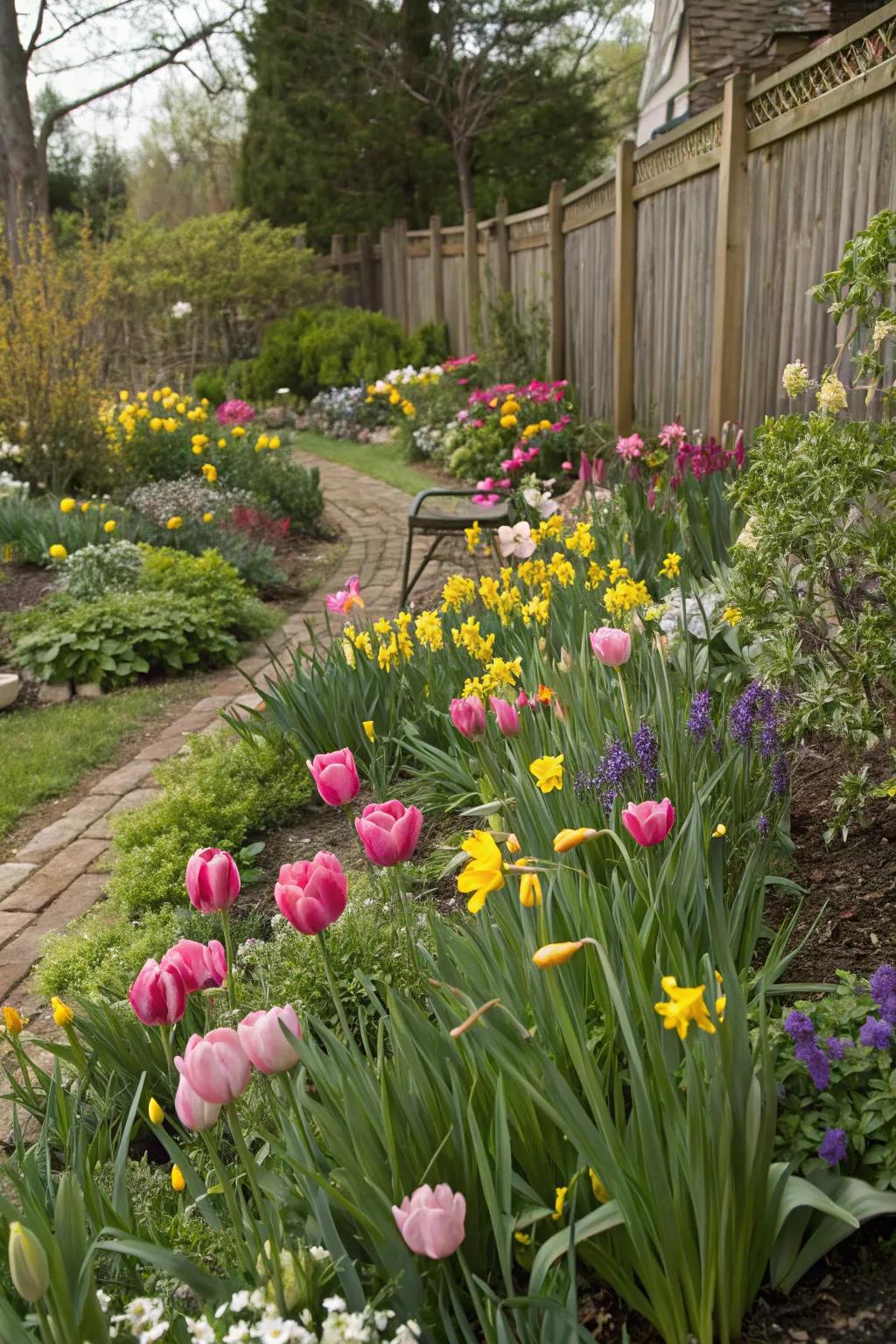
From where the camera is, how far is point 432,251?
635 inches

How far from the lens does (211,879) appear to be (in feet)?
6.20

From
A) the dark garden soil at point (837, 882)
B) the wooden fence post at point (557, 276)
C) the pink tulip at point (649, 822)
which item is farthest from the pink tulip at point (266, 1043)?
the wooden fence post at point (557, 276)

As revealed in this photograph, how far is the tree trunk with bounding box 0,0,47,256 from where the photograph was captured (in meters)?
13.4

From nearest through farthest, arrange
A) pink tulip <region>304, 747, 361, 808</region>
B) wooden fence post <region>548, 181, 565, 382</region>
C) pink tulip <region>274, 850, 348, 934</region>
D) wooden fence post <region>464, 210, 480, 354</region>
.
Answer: pink tulip <region>274, 850, 348, 934</region>
pink tulip <region>304, 747, 361, 808</region>
wooden fence post <region>548, 181, 565, 382</region>
wooden fence post <region>464, 210, 480, 354</region>

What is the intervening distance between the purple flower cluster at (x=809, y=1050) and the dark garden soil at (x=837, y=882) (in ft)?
1.71

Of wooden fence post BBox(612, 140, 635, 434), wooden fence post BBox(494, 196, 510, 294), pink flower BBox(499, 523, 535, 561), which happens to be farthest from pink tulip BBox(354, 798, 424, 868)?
wooden fence post BBox(494, 196, 510, 294)

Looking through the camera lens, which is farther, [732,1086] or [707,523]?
[707,523]

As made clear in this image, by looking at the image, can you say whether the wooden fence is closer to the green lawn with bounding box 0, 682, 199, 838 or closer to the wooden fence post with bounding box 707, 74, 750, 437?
the wooden fence post with bounding box 707, 74, 750, 437

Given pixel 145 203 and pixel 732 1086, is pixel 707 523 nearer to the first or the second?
pixel 732 1086

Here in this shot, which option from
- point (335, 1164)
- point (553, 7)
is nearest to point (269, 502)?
point (335, 1164)

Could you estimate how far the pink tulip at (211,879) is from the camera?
1889 mm

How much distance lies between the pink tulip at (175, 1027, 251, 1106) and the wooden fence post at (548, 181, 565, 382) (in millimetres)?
10243

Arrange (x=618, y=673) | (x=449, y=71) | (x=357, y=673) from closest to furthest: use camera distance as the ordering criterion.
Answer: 1. (x=618, y=673)
2. (x=357, y=673)
3. (x=449, y=71)

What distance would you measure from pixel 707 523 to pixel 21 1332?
144 inches
